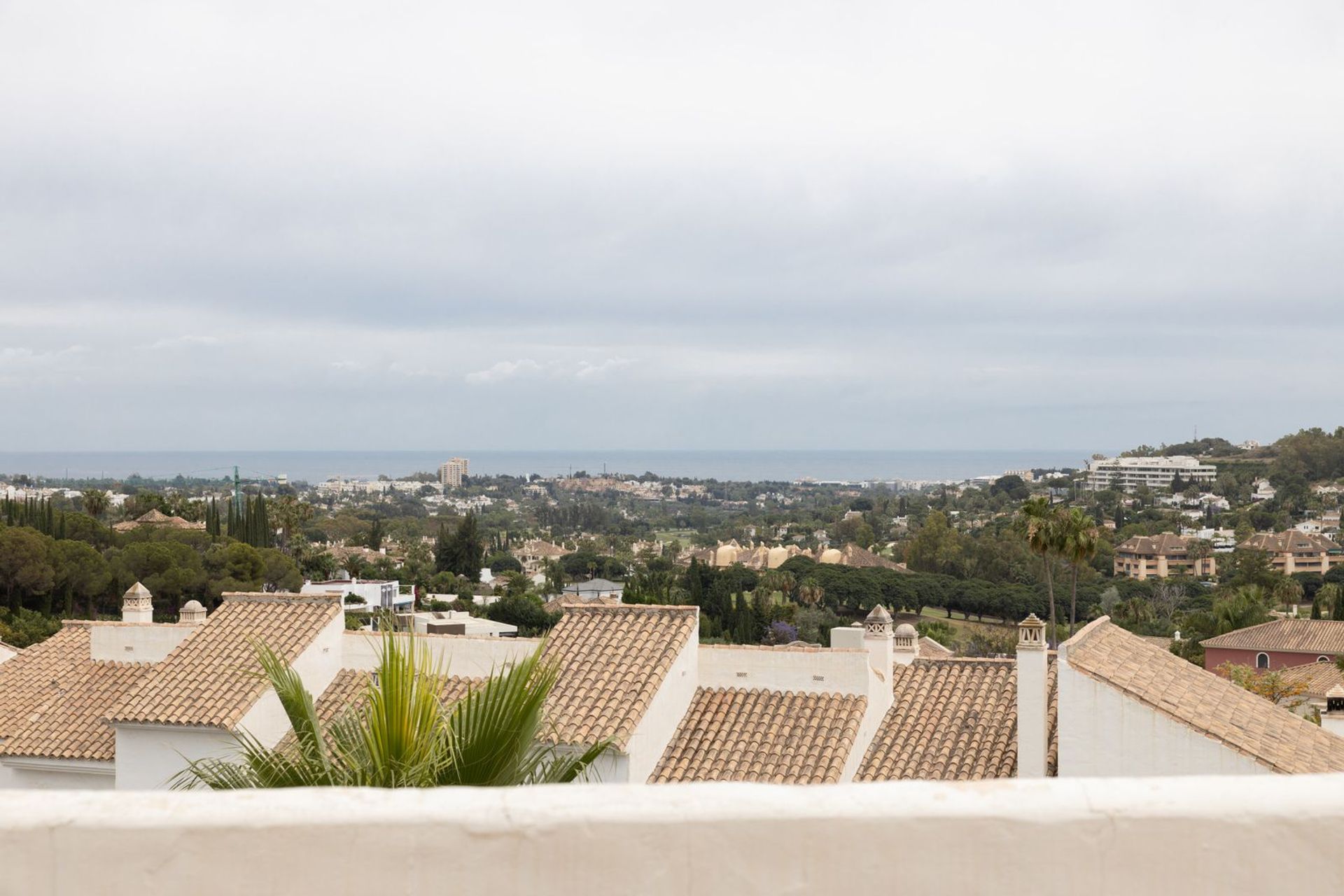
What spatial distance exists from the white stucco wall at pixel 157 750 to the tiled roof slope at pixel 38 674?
238 cm

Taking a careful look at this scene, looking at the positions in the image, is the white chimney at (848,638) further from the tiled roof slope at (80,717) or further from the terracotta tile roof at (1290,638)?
the terracotta tile roof at (1290,638)

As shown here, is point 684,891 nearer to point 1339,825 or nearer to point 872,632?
point 1339,825

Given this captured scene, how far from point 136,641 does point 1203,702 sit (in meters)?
13.9

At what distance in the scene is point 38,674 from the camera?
59.7 feet

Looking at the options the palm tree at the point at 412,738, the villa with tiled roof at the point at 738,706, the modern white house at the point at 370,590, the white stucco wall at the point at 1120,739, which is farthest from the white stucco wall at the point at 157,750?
the modern white house at the point at 370,590

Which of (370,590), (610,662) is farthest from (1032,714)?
(370,590)

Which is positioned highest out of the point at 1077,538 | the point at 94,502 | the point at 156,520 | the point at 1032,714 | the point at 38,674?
the point at 1032,714

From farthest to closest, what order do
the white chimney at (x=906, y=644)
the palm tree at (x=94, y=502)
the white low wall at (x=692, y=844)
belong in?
the palm tree at (x=94, y=502), the white chimney at (x=906, y=644), the white low wall at (x=692, y=844)

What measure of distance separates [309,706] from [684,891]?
2459mm

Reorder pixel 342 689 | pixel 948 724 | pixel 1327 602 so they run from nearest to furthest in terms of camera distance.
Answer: pixel 948 724 < pixel 342 689 < pixel 1327 602

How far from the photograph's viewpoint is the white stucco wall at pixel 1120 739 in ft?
37.7

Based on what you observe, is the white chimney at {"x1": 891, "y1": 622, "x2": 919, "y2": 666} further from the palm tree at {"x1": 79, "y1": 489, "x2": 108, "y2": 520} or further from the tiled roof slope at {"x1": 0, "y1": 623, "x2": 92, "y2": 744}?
the palm tree at {"x1": 79, "y1": 489, "x2": 108, "y2": 520}

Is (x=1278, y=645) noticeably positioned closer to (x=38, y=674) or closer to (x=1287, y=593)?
(x=1287, y=593)

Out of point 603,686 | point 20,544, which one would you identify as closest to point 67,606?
point 20,544
